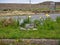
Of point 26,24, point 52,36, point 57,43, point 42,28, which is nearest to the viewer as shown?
point 57,43

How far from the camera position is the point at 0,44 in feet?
20.2

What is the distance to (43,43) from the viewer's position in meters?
6.17

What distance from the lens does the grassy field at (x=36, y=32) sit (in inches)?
261

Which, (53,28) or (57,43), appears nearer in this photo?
(57,43)

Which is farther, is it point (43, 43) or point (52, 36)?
point (52, 36)

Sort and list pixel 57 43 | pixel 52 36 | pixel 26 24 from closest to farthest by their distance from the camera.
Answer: pixel 57 43
pixel 52 36
pixel 26 24

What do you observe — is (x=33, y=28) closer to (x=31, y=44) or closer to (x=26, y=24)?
(x=26, y=24)

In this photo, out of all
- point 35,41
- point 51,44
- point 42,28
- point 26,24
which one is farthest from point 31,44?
point 26,24

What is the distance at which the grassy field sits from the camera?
6.63m

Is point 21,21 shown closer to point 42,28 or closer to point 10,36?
point 42,28

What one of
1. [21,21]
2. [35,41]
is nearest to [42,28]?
[21,21]

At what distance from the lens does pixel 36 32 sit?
7.37m

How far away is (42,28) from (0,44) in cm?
232

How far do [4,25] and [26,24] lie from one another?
0.90 metres
